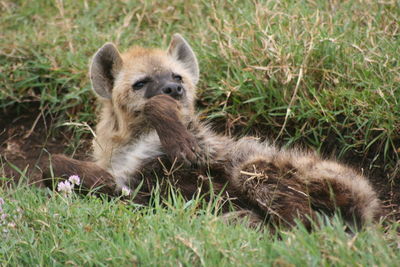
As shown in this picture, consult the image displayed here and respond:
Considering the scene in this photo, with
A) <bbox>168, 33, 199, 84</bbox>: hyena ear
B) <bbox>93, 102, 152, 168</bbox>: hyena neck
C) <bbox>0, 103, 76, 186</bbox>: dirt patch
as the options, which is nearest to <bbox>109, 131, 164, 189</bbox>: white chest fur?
<bbox>93, 102, 152, 168</bbox>: hyena neck


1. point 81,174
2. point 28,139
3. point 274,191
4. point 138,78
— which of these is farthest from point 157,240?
point 28,139

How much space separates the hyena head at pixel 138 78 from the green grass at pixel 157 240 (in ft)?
4.19

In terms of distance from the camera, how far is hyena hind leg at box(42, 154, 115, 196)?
4.52 m

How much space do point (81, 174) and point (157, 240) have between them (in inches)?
49.9

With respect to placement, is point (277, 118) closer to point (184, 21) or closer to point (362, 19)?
point (362, 19)

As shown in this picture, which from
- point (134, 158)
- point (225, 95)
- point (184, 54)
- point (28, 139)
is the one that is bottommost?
point (28, 139)

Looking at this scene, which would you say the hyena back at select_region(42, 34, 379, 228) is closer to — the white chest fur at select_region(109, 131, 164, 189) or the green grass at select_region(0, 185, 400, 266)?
the white chest fur at select_region(109, 131, 164, 189)

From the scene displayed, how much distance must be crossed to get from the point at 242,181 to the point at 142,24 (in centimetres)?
285

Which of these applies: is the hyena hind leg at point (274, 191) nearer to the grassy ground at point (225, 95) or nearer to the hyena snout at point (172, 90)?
the grassy ground at point (225, 95)

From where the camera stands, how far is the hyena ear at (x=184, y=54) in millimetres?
5820

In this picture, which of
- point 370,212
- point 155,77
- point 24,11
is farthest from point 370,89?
point 24,11

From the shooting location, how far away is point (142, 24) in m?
6.83

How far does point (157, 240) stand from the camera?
11.2 feet

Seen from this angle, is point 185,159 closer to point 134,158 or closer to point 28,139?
point 134,158
